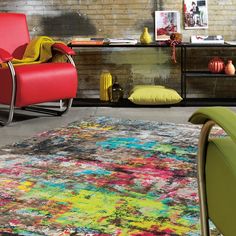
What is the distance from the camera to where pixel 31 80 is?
4.30 m

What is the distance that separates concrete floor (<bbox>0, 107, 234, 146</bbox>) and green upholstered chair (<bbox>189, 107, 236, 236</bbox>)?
2574 millimetres

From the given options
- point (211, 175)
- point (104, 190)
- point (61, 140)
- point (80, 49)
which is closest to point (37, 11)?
point (80, 49)

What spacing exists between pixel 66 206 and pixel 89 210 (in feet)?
0.41

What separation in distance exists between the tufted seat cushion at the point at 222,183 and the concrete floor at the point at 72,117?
261 centimetres

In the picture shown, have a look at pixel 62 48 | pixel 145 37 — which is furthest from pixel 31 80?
pixel 145 37

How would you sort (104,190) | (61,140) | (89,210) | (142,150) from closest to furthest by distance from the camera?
(89,210) → (104,190) → (142,150) → (61,140)

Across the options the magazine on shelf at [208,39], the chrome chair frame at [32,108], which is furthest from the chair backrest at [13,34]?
the magazine on shelf at [208,39]

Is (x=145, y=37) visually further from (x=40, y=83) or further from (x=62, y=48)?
(x=40, y=83)

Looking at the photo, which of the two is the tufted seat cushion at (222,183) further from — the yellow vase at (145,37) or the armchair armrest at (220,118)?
the yellow vase at (145,37)

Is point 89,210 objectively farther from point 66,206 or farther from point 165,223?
point 165,223

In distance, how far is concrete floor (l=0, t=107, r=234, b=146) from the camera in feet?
13.5

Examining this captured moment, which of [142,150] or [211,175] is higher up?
[211,175]

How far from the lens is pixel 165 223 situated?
7.42ft

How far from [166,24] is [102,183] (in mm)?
3159
